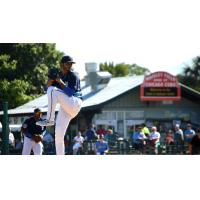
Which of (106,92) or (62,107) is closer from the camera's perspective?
(62,107)

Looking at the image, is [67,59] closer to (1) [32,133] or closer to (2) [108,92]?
(1) [32,133]

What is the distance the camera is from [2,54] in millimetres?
23922

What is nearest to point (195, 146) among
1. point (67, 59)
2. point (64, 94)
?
point (64, 94)

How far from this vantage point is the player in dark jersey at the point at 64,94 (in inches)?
414

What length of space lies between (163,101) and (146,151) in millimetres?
11354

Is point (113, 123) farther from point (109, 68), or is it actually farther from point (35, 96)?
point (109, 68)

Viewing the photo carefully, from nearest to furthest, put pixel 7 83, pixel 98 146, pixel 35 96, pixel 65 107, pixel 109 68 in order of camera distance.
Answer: pixel 65 107
pixel 98 146
pixel 7 83
pixel 35 96
pixel 109 68

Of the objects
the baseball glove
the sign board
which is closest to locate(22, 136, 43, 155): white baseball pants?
the baseball glove

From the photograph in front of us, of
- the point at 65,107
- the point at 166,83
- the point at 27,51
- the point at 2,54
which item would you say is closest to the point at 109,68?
the point at 166,83

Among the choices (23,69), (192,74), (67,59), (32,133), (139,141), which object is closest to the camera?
(67,59)

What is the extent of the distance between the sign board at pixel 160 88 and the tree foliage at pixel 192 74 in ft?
80.7

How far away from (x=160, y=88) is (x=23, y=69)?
8.37m

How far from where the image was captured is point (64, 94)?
34.7ft

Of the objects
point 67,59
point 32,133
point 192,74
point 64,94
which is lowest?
point 32,133
